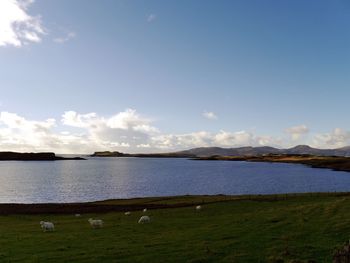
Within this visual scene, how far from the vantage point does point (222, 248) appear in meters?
28.2

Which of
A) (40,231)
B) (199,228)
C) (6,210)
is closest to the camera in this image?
(199,228)

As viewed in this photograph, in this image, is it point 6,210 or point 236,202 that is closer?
point 236,202

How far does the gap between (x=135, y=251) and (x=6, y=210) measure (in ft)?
173

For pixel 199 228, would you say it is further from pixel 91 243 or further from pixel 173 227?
pixel 91 243

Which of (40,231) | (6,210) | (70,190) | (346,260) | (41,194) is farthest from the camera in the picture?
(70,190)

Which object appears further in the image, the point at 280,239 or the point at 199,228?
the point at 199,228

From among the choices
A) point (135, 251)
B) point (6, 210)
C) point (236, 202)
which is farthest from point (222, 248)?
point (6, 210)

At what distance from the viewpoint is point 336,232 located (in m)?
32.7

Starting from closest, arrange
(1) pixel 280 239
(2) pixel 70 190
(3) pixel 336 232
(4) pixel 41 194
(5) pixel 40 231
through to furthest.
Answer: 1. (1) pixel 280 239
2. (3) pixel 336 232
3. (5) pixel 40 231
4. (4) pixel 41 194
5. (2) pixel 70 190

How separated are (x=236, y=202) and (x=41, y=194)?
78166 mm

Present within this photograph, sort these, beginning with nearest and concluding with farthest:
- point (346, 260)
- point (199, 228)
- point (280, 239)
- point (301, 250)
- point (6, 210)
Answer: point (346, 260) < point (301, 250) < point (280, 239) < point (199, 228) < point (6, 210)

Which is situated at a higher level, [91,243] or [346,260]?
[346,260]

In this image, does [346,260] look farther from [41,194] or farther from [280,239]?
A: [41,194]

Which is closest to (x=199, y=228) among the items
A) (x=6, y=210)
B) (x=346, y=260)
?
(x=346, y=260)
